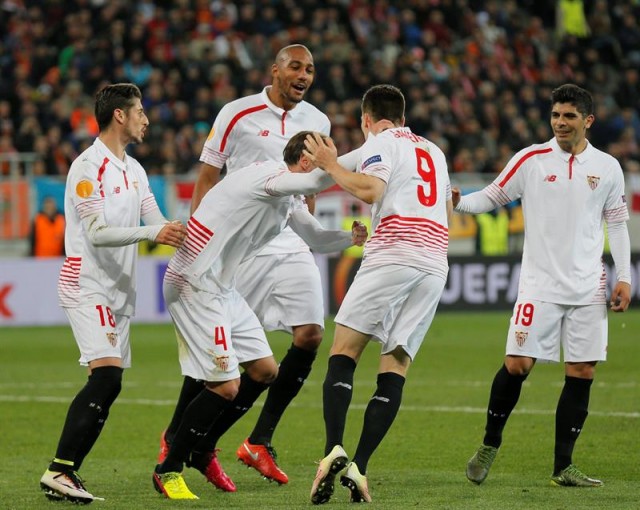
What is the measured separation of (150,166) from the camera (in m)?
20.3

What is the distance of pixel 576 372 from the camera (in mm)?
7559

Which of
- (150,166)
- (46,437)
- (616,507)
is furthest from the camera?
(150,166)

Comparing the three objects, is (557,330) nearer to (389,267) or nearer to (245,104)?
(389,267)

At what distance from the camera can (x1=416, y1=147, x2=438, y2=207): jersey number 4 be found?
696 centimetres

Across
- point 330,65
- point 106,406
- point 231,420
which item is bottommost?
→ point 231,420

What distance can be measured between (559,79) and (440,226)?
20.2 metres

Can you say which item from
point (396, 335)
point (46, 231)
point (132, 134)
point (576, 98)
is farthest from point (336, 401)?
point (46, 231)

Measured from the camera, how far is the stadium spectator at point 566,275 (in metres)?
7.47

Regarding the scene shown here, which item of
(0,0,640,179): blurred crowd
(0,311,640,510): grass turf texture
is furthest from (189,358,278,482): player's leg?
(0,0,640,179): blurred crowd

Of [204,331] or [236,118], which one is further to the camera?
[236,118]

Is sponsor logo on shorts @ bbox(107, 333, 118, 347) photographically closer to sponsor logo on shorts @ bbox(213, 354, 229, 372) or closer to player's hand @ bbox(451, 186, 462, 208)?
sponsor logo on shorts @ bbox(213, 354, 229, 372)

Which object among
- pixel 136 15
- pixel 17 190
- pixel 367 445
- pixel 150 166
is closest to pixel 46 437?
pixel 367 445

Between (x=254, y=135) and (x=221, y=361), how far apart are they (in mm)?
1945

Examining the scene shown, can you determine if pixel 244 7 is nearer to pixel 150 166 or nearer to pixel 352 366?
pixel 150 166
